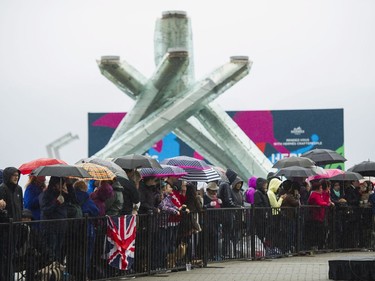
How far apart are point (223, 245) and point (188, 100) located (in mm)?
25899

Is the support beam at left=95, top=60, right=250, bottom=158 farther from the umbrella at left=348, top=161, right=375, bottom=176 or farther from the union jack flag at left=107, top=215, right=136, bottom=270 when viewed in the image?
the union jack flag at left=107, top=215, right=136, bottom=270

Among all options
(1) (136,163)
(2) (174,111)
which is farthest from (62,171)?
(2) (174,111)

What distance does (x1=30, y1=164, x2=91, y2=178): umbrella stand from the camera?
58.3ft

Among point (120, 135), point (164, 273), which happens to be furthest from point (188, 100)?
point (164, 273)

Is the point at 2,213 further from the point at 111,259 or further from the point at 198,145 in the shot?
the point at 198,145

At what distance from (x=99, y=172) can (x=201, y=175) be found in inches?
190

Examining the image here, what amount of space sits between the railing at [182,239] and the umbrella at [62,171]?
727 millimetres

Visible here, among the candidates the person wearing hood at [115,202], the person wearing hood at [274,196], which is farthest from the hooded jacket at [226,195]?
the person wearing hood at [115,202]

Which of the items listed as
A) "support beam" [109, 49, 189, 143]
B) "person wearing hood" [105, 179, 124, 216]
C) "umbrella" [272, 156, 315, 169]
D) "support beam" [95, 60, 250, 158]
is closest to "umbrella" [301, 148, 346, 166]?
"umbrella" [272, 156, 315, 169]

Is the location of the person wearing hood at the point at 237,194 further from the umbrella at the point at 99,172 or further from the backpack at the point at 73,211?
the backpack at the point at 73,211

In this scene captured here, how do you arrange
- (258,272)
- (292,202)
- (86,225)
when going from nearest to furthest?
(86,225) < (258,272) < (292,202)

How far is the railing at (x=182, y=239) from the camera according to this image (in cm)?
1661

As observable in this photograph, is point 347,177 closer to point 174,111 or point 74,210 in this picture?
point 74,210

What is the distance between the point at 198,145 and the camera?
53.0 m
